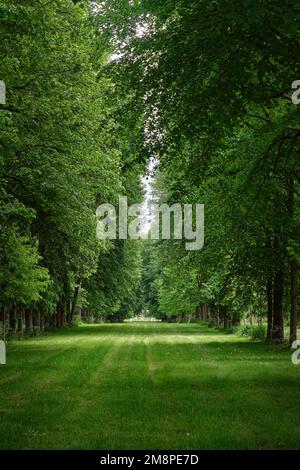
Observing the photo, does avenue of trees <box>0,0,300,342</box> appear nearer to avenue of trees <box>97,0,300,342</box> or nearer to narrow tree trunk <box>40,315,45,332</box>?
avenue of trees <box>97,0,300,342</box>

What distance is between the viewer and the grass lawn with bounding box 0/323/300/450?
362 inches

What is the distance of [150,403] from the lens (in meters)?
12.5

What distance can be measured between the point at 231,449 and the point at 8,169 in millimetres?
16284

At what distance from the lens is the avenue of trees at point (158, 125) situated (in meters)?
12.1

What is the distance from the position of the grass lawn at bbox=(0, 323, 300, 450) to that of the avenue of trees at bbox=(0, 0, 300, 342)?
4.06 metres

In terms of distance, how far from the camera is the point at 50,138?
22.9 meters

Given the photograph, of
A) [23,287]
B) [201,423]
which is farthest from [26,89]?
[201,423]

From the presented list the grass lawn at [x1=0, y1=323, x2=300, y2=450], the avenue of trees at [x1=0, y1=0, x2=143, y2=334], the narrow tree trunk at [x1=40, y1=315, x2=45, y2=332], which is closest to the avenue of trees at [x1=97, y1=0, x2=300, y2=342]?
the avenue of trees at [x1=0, y1=0, x2=143, y2=334]

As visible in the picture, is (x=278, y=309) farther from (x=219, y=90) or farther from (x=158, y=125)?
(x=219, y=90)

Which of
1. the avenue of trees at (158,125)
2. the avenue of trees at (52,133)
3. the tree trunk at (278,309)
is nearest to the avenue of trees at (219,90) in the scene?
the avenue of trees at (158,125)

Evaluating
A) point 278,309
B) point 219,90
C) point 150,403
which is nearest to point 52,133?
point 219,90

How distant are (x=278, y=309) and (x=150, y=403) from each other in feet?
61.2
